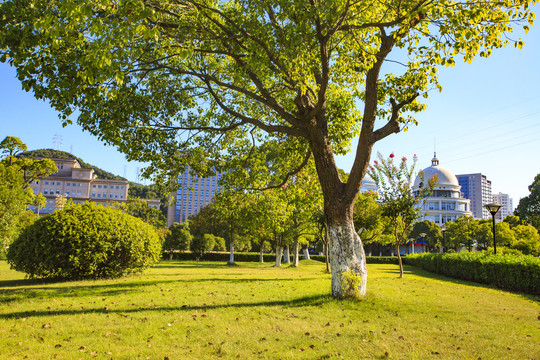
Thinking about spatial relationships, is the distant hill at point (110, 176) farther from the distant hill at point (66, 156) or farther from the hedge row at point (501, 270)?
the hedge row at point (501, 270)

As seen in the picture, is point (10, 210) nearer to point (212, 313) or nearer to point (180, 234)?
point (212, 313)

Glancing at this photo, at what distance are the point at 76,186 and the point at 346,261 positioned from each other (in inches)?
5150

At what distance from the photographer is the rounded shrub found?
12.9 m

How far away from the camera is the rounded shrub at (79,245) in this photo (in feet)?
42.3

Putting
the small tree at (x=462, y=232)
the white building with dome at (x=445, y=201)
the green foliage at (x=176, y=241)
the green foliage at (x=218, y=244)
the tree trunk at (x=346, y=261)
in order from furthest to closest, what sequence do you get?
1. the white building with dome at (x=445, y=201)
2. the small tree at (x=462, y=232)
3. the green foliage at (x=218, y=244)
4. the green foliage at (x=176, y=241)
5. the tree trunk at (x=346, y=261)

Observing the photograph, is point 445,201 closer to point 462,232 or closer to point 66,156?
point 462,232

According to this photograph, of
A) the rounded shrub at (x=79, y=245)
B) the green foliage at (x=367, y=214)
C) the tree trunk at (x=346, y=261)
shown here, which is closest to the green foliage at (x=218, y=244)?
the green foliage at (x=367, y=214)

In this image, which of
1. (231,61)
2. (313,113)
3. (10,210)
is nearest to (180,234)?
(10,210)

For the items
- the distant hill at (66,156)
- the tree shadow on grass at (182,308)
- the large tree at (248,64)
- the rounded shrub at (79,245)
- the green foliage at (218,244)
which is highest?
the distant hill at (66,156)

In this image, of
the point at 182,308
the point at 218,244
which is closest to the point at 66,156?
the point at 218,244

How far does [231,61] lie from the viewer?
40.1ft

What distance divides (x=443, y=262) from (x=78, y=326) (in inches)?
891

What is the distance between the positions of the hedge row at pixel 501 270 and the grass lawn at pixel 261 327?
390 centimetres

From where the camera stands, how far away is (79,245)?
13.1 metres
